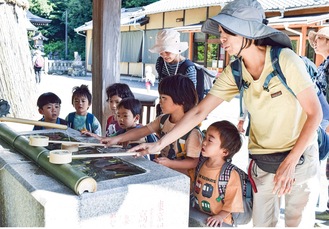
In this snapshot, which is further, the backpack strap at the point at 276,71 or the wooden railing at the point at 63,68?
the wooden railing at the point at 63,68

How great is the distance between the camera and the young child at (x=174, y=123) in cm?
229

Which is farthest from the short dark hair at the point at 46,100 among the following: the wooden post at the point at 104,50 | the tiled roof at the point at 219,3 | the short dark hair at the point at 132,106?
the tiled roof at the point at 219,3

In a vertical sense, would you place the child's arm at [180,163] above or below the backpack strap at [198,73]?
below

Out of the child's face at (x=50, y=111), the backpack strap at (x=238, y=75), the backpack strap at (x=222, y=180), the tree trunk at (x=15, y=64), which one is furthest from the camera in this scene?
the tree trunk at (x=15, y=64)

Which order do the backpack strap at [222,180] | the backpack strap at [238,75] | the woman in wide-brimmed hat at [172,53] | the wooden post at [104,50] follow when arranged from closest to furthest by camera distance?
the backpack strap at [238,75]
the backpack strap at [222,180]
the woman in wide-brimmed hat at [172,53]
the wooden post at [104,50]

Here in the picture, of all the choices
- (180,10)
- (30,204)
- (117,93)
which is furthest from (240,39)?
(180,10)

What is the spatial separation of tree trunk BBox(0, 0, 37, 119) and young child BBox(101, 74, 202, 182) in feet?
14.2

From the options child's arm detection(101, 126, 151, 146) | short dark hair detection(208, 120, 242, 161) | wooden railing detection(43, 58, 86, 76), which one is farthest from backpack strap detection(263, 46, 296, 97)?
wooden railing detection(43, 58, 86, 76)

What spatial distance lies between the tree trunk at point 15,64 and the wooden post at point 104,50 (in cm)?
261

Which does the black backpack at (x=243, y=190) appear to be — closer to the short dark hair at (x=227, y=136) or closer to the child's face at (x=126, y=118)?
the short dark hair at (x=227, y=136)

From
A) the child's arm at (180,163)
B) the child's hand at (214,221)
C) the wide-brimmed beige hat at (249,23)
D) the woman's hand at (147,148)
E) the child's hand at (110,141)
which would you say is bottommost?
the child's hand at (214,221)

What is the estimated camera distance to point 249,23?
5.96 ft

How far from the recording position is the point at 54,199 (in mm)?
1417

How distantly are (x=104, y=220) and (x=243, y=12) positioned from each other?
1125 millimetres
